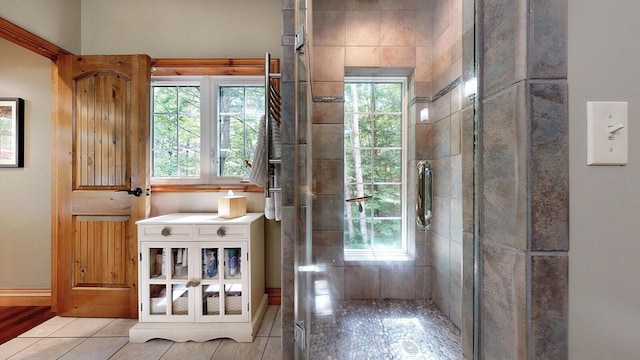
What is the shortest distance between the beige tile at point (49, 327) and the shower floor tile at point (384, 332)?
1927mm

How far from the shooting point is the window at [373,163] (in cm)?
156

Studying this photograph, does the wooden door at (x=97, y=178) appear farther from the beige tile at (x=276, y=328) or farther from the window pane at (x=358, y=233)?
the window pane at (x=358, y=233)

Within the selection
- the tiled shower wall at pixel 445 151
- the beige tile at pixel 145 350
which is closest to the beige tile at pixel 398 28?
the tiled shower wall at pixel 445 151

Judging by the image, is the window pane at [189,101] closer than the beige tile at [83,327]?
No

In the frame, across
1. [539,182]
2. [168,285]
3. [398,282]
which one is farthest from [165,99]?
[539,182]

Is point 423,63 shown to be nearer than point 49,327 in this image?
Yes

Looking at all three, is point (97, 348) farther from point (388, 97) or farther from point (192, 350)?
point (388, 97)

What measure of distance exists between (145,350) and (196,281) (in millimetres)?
495

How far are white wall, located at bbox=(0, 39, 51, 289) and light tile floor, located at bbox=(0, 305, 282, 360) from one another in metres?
0.65

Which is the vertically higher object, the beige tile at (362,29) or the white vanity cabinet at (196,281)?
the beige tile at (362,29)

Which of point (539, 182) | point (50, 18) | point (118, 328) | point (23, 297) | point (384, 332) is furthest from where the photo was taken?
point (23, 297)

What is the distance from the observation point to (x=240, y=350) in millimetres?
1626

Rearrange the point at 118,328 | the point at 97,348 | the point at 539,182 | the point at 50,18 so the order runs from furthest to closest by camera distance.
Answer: the point at 50,18
the point at 118,328
the point at 97,348
the point at 539,182

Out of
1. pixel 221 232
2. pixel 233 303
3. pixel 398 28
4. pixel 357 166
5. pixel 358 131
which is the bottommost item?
pixel 233 303
